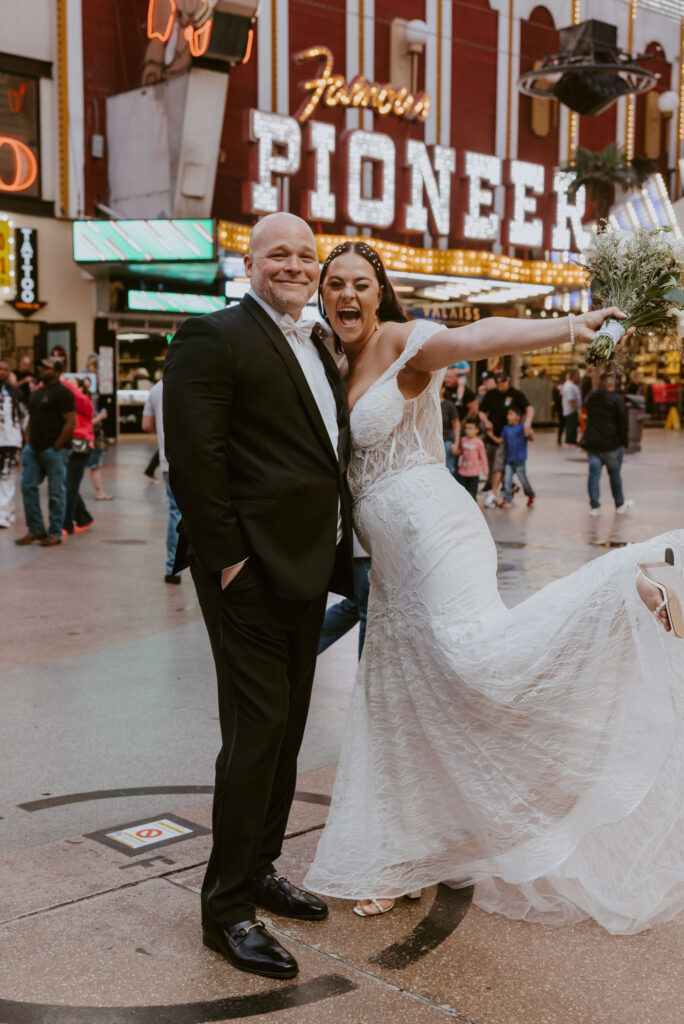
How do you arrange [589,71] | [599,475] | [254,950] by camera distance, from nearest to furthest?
[254,950], [599,475], [589,71]

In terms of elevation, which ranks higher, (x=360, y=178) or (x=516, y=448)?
(x=360, y=178)

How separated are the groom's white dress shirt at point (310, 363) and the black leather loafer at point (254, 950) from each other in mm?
1136

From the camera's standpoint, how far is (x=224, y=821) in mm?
2984

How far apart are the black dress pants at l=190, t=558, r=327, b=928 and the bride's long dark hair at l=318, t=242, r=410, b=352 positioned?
1.09 meters

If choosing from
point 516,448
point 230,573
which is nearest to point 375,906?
point 230,573

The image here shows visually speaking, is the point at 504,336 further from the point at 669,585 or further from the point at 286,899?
the point at 286,899

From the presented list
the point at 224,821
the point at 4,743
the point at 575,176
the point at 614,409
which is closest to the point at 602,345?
the point at 224,821

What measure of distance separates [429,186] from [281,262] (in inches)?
997

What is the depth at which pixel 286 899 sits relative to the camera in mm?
3207

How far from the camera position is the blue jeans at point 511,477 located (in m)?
14.3

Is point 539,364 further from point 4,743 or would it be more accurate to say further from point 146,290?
point 4,743

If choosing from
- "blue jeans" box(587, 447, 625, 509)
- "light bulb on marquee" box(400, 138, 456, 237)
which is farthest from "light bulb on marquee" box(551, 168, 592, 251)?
"blue jeans" box(587, 447, 625, 509)

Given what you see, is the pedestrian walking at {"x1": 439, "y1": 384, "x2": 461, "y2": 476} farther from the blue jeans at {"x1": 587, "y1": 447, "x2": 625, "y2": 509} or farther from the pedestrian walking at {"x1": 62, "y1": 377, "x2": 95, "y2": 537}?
the pedestrian walking at {"x1": 62, "y1": 377, "x2": 95, "y2": 537}

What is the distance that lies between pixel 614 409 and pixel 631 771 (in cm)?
1130
